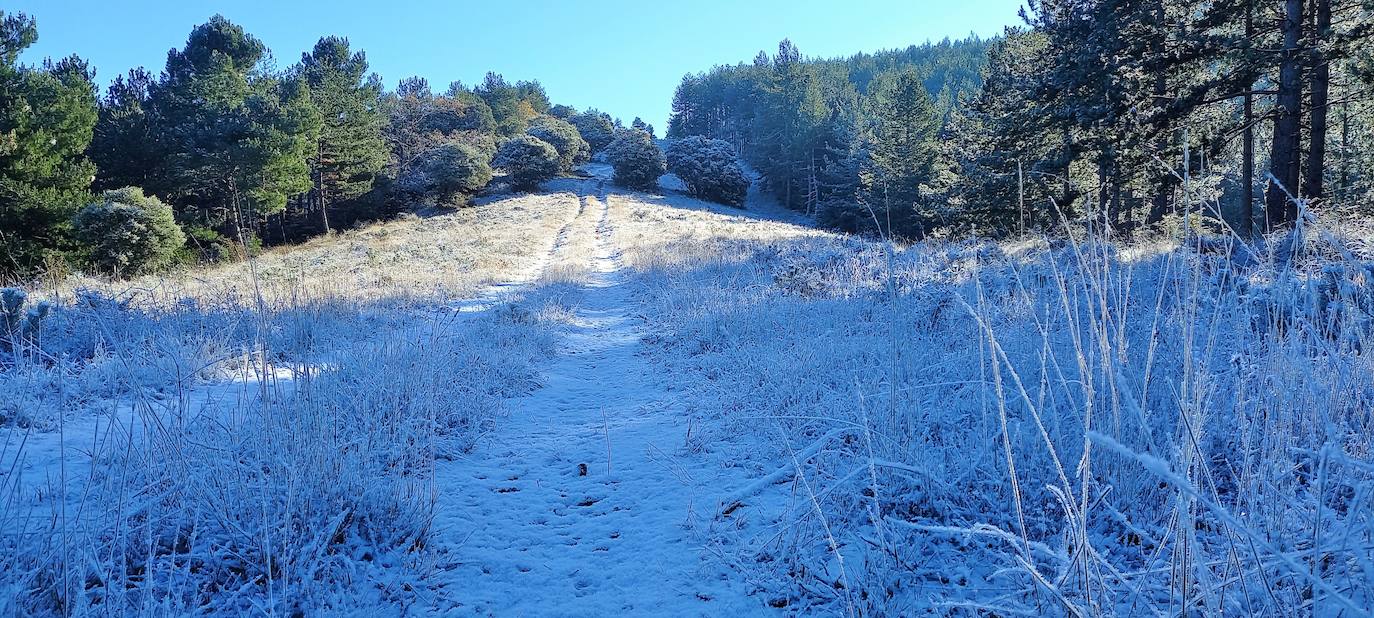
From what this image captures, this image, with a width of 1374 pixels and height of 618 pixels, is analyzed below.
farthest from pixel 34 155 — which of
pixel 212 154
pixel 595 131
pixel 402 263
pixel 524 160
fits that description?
pixel 595 131

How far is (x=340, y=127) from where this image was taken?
32.5 m

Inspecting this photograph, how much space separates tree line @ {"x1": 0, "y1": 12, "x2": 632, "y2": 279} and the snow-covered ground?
8.42m

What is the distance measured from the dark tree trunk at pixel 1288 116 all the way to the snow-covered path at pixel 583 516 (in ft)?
33.9

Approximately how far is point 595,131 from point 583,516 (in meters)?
73.2

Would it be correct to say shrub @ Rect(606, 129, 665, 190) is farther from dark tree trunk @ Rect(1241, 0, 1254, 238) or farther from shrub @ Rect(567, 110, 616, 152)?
dark tree trunk @ Rect(1241, 0, 1254, 238)

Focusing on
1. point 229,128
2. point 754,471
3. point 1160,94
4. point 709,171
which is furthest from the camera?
point 709,171

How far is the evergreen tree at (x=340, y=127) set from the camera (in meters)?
32.1

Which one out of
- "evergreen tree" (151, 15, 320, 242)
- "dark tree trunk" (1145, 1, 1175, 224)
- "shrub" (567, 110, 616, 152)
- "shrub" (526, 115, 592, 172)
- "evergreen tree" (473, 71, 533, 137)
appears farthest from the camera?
"shrub" (567, 110, 616, 152)

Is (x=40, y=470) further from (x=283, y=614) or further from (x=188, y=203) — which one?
(x=188, y=203)

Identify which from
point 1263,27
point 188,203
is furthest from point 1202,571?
point 188,203

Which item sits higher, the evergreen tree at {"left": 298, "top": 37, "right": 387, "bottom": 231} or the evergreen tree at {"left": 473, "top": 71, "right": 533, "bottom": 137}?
the evergreen tree at {"left": 473, "top": 71, "right": 533, "bottom": 137}

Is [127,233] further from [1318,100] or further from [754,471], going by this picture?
[1318,100]

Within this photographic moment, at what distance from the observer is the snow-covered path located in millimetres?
2322

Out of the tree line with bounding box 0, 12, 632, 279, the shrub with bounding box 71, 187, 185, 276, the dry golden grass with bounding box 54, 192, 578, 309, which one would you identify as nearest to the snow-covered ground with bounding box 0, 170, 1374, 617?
the dry golden grass with bounding box 54, 192, 578, 309
